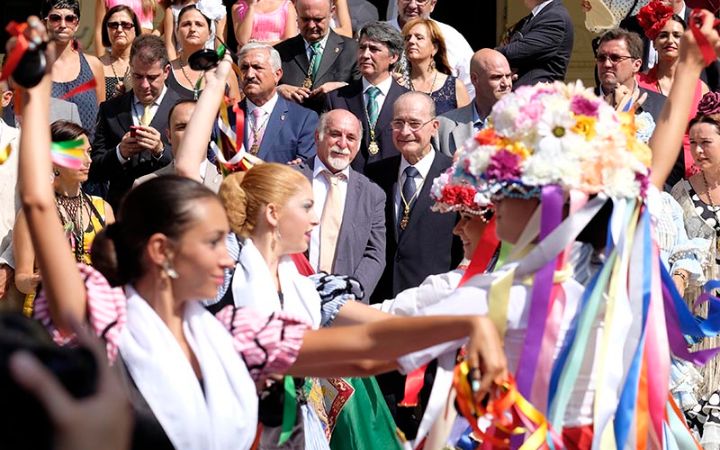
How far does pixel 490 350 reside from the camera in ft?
11.5

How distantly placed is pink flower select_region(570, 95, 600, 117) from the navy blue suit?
4.05 meters

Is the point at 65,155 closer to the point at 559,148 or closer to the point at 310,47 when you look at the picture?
the point at 559,148

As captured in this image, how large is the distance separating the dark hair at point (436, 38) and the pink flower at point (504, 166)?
199 inches

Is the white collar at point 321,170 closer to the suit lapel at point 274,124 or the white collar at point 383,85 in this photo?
the suit lapel at point 274,124

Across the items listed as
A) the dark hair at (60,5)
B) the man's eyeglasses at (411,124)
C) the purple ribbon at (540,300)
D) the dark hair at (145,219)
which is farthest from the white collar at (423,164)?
the dark hair at (145,219)

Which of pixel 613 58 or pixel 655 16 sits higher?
pixel 655 16

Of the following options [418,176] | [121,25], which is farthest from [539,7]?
[121,25]

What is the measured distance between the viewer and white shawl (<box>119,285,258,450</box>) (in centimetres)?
370

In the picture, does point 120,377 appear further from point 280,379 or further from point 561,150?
point 561,150

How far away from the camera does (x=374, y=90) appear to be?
8.81 meters

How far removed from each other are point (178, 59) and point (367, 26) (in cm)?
151

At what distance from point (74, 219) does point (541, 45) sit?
12.0 feet

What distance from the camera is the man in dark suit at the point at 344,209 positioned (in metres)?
7.67

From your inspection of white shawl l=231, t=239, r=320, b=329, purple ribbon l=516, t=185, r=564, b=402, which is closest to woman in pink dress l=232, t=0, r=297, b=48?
white shawl l=231, t=239, r=320, b=329
